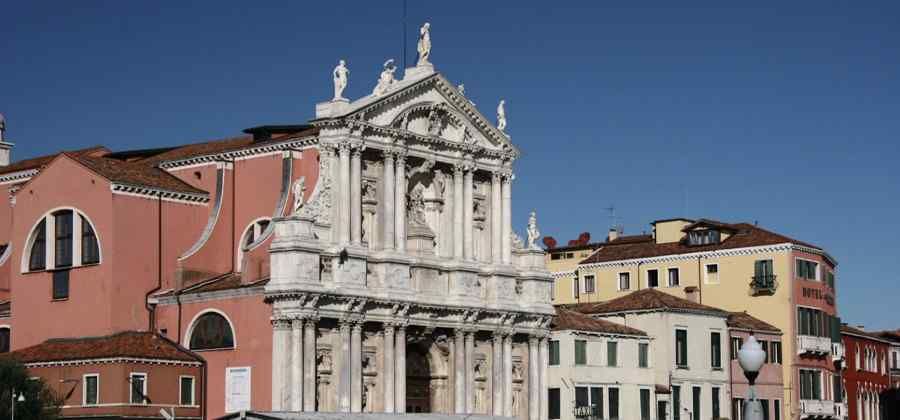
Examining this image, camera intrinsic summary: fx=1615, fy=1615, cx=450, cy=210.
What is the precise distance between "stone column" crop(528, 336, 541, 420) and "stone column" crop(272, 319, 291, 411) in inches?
440

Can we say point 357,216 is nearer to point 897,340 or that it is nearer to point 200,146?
point 200,146

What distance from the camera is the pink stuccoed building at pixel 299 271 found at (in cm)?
4844

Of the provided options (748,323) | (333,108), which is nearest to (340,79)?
(333,108)

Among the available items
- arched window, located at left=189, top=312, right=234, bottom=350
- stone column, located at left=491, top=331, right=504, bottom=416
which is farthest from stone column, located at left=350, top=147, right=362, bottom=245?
stone column, located at left=491, top=331, right=504, bottom=416

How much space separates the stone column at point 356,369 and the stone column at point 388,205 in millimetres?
3306

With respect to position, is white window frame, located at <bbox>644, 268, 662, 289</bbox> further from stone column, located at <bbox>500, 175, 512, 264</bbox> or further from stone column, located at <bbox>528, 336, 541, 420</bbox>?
stone column, located at <bbox>500, 175, 512, 264</bbox>

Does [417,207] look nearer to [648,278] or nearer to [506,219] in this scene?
[506,219]

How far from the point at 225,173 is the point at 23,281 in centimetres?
749

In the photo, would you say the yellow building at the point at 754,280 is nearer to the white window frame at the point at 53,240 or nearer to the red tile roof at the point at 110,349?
the red tile roof at the point at 110,349

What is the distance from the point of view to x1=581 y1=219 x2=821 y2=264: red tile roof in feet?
227

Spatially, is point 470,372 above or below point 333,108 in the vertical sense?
below

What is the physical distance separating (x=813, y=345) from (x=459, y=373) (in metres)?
21.3

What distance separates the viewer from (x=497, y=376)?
54.6 metres

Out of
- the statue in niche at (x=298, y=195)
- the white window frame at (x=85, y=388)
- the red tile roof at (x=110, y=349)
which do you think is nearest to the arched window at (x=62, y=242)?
the red tile roof at (x=110, y=349)
